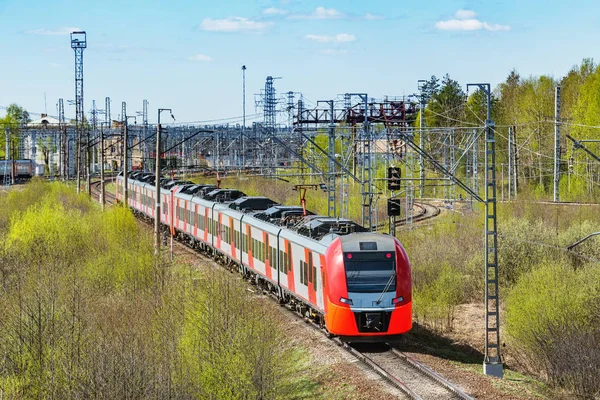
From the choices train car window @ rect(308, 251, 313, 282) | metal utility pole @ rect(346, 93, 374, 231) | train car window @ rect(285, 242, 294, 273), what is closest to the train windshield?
train car window @ rect(308, 251, 313, 282)

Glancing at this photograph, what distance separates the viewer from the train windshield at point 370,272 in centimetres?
2020

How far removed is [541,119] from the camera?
213ft

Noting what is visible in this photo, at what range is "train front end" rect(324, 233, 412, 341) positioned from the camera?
20.1 m

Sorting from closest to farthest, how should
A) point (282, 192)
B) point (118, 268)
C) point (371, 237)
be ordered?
1. point (371, 237)
2. point (118, 268)
3. point (282, 192)

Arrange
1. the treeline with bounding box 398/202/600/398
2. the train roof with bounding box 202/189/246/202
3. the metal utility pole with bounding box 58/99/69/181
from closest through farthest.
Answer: the treeline with bounding box 398/202/600/398, the train roof with bounding box 202/189/246/202, the metal utility pole with bounding box 58/99/69/181

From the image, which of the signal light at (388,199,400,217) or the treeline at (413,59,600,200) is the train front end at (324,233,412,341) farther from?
Answer: the treeline at (413,59,600,200)

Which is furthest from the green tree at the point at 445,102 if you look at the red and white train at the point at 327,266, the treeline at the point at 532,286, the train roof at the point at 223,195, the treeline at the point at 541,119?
the red and white train at the point at 327,266

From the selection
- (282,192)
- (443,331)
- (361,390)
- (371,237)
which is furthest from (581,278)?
(282,192)

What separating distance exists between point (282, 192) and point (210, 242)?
102ft

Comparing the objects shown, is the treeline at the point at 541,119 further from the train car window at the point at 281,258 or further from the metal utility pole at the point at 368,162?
the train car window at the point at 281,258

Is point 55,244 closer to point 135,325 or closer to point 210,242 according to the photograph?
point 210,242

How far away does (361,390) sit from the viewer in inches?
687

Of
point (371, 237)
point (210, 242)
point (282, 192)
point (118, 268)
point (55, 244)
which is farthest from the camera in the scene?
point (282, 192)

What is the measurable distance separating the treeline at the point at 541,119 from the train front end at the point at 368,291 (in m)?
22.1
